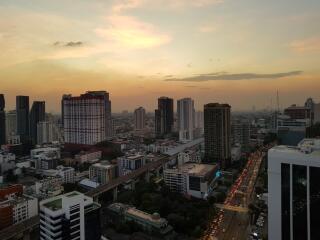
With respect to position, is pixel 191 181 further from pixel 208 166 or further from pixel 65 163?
pixel 65 163

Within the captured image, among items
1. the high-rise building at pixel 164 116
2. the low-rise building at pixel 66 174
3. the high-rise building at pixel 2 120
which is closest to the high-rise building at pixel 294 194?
the low-rise building at pixel 66 174

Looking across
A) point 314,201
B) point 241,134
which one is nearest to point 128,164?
point 241,134

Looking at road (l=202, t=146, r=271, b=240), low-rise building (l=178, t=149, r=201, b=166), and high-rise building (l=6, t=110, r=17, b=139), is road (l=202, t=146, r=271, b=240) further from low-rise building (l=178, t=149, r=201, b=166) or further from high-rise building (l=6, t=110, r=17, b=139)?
high-rise building (l=6, t=110, r=17, b=139)

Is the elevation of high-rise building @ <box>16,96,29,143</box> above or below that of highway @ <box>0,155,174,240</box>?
above

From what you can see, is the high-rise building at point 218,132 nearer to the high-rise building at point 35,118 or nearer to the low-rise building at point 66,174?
the low-rise building at point 66,174

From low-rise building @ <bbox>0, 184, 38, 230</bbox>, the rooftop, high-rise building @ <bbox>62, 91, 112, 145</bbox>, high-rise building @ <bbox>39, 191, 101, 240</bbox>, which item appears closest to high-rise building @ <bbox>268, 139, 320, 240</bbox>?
high-rise building @ <bbox>39, 191, 101, 240</bbox>
